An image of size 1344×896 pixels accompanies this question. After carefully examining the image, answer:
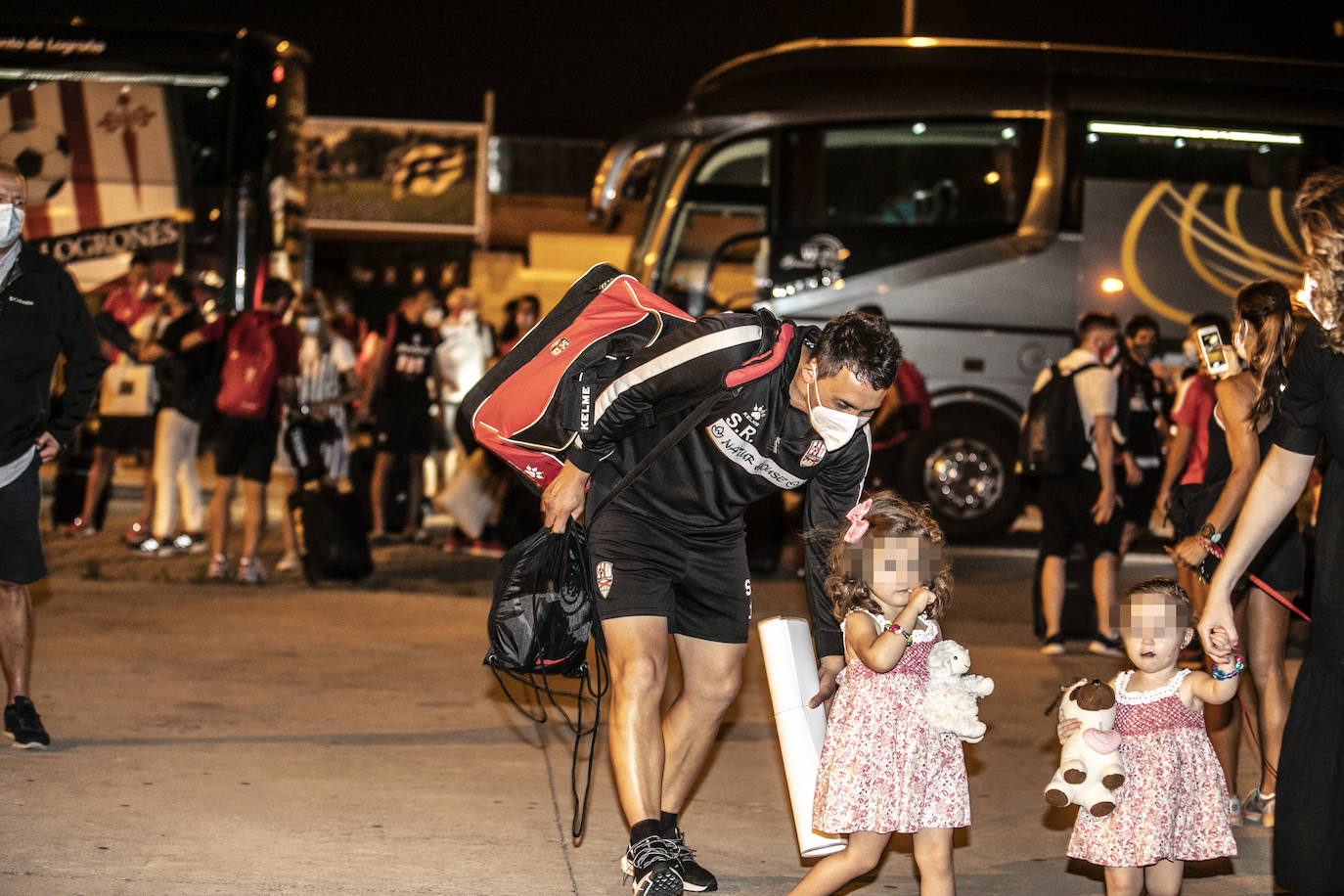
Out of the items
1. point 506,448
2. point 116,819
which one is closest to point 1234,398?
point 506,448

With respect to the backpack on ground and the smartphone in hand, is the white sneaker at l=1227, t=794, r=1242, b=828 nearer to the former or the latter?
the smartphone in hand

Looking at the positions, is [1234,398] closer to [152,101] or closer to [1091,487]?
[1091,487]

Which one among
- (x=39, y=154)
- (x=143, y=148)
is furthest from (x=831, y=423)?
(x=39, y=154)

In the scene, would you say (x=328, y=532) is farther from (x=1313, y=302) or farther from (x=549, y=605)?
(x=1313, y=302)

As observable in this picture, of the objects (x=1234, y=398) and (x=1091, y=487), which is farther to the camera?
(x=1091, y=487)

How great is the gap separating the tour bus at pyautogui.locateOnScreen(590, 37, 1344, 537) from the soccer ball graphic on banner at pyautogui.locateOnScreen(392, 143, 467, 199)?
32.7 feet

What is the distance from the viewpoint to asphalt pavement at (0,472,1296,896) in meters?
4.36

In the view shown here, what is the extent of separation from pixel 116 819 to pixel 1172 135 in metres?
11.5

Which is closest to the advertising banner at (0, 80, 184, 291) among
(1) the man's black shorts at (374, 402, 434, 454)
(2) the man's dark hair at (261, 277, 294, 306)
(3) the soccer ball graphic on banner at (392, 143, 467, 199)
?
(1) the man's black shorts at (374, 402, 434, 454)

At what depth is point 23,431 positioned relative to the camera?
17.3ft

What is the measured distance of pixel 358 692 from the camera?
6.65 metres

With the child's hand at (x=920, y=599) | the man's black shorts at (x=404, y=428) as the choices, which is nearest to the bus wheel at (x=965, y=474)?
the man's black shorts at (x=404, y=428)

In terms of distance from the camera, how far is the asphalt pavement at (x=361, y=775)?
4363mm

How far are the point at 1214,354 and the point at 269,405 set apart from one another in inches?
242
